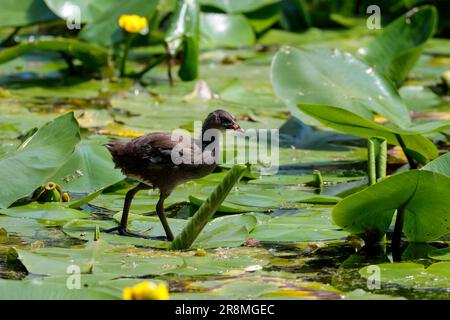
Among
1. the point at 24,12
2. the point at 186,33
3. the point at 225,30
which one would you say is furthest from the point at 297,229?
the point at 225,30

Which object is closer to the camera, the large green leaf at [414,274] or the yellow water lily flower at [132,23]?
the large green leaf at [414,274]

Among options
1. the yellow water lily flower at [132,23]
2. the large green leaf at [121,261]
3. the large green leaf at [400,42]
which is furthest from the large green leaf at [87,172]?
the large green leaf at [400,42]

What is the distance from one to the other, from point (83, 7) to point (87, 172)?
294cm

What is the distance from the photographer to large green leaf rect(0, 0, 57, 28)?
7453 mm

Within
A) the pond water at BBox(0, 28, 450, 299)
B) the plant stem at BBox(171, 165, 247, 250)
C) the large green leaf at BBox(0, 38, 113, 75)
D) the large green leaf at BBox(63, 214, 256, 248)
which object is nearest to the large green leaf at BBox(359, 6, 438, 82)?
the pond water at BBox(0, 28, 450, 299)

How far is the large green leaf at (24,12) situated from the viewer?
293 inches

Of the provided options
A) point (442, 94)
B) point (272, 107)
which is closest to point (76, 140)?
point (272, 107)

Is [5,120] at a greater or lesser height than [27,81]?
lesser

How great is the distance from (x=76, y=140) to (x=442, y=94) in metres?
3.86

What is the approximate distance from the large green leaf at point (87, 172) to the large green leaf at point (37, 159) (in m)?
0.38

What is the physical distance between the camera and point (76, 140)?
171 inches

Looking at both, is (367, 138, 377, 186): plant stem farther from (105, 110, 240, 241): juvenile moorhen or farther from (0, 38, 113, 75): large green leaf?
(0, 38, 113, 75): large green leaf

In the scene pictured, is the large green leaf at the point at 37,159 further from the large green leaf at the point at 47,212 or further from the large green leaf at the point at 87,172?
the large green leaf at the point at 87,172
